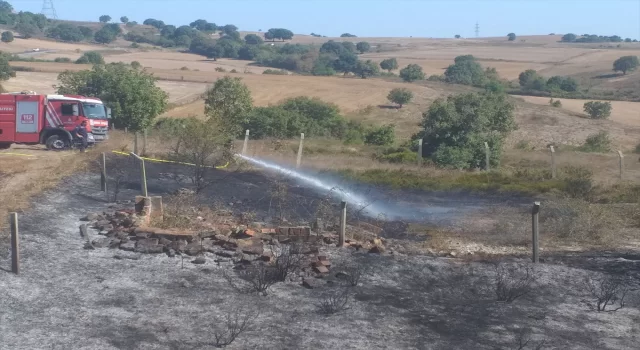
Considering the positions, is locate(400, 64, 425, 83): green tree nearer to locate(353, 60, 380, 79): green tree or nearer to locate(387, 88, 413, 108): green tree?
locate(353, 60, 380, 79): green tree

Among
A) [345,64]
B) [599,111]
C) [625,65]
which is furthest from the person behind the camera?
[345,64]

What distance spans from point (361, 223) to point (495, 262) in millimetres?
3687

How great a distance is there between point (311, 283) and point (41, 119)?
19785 millimetres

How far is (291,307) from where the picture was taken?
36.6 feet

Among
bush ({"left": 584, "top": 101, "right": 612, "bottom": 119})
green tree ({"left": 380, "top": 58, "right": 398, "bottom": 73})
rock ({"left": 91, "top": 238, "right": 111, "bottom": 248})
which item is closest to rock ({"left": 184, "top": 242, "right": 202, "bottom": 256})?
rock ({"left": 91, "top": 238, "right": 111, "bottom": 248})

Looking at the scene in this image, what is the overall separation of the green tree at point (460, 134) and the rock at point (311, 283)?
668 inches

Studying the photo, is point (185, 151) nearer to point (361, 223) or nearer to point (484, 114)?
point (361, 223)

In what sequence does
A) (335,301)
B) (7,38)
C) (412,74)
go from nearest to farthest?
1. (335,301)
2. (412,74)
3. (7,38)

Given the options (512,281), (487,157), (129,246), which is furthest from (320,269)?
(487,157)

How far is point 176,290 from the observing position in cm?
1156

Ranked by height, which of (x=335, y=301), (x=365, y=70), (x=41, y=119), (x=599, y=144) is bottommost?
(x=335, y=301)

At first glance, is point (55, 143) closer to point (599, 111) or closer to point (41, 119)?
point (41, 119)

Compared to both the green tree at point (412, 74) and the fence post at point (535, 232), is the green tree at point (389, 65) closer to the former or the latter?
the green tree at point (412, 74)

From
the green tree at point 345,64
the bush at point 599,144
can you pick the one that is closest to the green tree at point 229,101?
the bush at point 599,144
